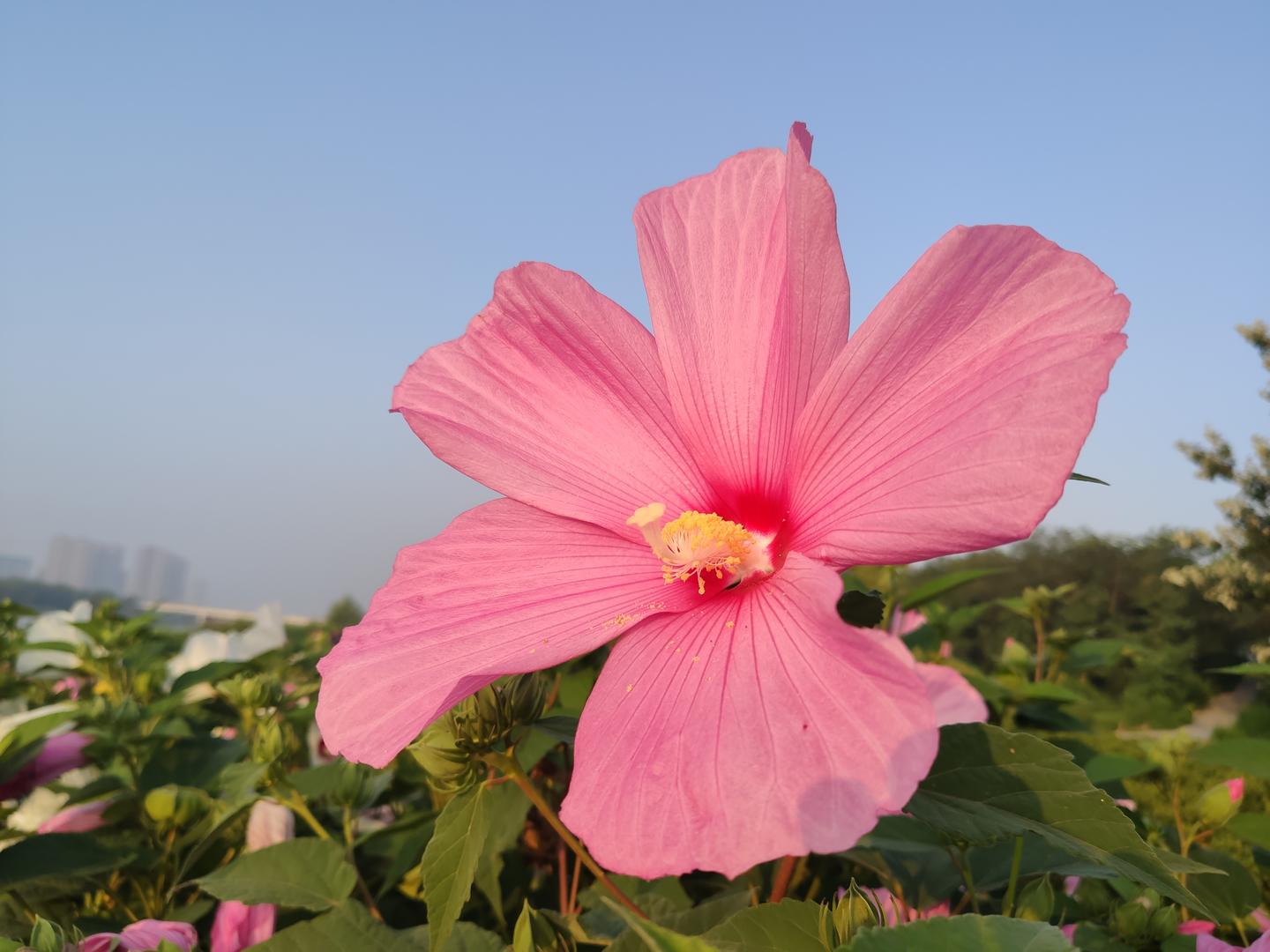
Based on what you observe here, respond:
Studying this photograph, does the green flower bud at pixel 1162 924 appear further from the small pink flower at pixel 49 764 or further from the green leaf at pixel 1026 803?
the small pink flower at pixel 49 764

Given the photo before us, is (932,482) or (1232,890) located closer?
(932,482)

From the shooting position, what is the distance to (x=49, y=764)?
5.60 feet

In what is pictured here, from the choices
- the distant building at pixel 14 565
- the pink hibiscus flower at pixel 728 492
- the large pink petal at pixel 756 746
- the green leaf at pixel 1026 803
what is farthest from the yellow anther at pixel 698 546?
the distant building at pixel 14 565

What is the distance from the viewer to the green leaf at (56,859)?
1205 millimetres

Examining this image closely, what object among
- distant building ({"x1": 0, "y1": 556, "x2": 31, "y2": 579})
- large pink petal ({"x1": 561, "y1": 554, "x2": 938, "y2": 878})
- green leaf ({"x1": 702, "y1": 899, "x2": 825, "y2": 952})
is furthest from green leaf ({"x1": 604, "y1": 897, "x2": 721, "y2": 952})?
distant building ({"x1": 0, "y1": 556, "x2": 31, "y2": 579})

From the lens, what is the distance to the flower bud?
151cm

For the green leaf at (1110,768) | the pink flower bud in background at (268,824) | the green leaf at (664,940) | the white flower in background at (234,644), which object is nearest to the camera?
the green leaf at (664,940)

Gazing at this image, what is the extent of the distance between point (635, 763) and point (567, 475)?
314 millimetres

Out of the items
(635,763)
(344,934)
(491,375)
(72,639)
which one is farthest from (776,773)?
(72,639)

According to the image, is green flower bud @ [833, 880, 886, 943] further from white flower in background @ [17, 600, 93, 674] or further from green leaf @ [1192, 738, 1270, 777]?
white flower in background @ [17, 600, 93, 674]

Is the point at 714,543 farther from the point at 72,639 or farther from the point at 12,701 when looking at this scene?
the point at 72,639

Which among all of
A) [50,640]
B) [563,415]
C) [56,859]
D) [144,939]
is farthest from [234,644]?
[563,415]

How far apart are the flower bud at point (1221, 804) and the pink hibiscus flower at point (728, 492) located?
4.06 ft

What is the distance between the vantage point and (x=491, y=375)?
0.85 m
